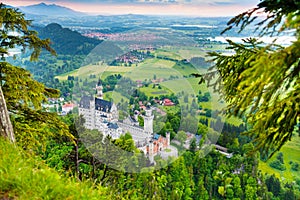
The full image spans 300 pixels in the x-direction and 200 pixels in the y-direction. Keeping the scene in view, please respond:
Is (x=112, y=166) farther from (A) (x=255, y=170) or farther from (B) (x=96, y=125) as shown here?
(A) (x=255, y=170)

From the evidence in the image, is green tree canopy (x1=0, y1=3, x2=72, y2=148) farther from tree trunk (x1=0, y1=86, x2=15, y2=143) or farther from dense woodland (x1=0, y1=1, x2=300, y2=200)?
tree trunk (x1=0, y1=86, x2=15, y2=143)

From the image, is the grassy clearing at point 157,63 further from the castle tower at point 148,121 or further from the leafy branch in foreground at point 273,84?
the leafy branch in foreground at point 273,84

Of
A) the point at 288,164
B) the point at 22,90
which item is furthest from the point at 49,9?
the point at 22,90

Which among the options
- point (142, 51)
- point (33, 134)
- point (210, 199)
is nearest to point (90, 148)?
point (33, 134)

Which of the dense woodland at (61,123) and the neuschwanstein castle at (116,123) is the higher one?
the dense woodland at (61,123)

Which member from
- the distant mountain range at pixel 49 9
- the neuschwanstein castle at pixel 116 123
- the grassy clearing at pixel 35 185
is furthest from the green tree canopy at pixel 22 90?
the distant mountain range at pixel 49 9

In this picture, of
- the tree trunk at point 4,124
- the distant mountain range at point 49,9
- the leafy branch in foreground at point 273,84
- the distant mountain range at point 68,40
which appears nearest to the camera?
the leafy branch in foreground at point 273,84
